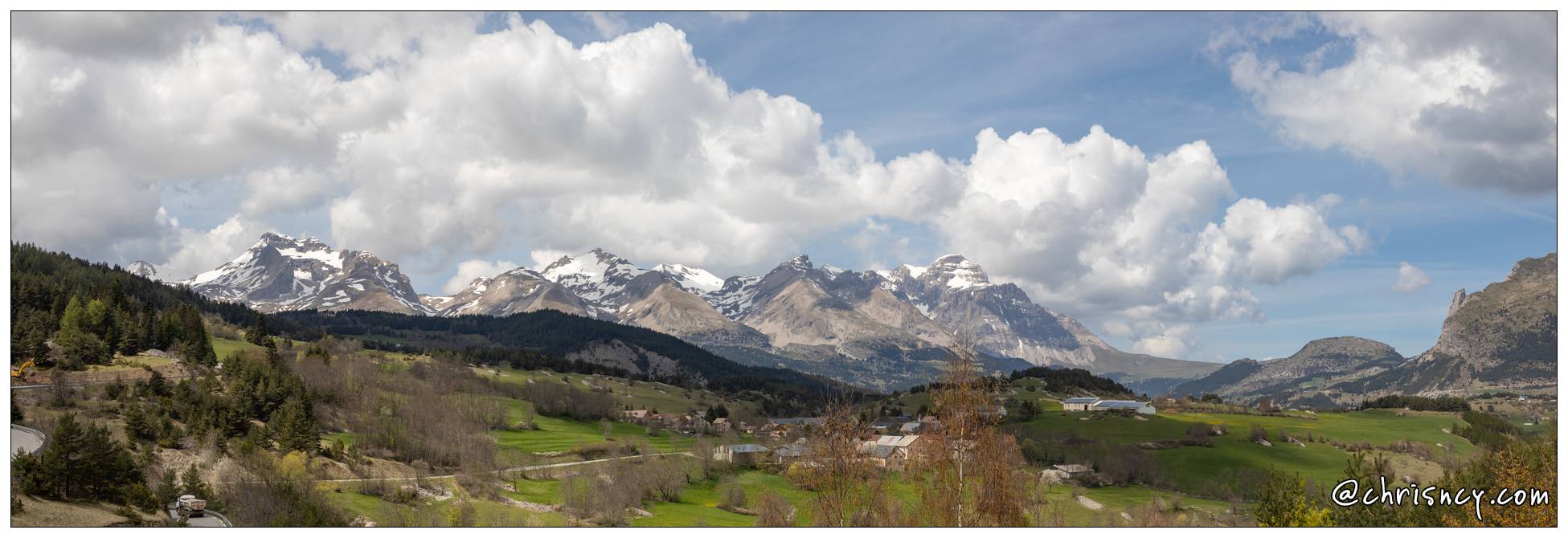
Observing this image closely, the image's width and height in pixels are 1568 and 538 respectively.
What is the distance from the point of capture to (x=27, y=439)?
71.1 m

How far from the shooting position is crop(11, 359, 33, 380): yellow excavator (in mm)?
112000

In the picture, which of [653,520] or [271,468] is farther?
[653,520]

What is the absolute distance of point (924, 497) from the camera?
43406 millimetres

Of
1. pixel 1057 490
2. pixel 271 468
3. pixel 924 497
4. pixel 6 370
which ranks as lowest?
pixel 1057 490

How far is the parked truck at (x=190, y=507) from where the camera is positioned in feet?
191

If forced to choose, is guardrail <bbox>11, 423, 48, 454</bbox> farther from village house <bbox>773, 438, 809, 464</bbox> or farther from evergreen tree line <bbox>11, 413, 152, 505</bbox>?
village house <bbox>773, 438, 809, 464</bbox>

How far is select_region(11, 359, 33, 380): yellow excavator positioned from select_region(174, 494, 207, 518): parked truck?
2854 inches

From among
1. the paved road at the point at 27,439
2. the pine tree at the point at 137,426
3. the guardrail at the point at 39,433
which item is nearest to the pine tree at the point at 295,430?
the pine tree at the point at 137,426

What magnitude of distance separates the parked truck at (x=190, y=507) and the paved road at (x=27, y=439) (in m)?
12.8

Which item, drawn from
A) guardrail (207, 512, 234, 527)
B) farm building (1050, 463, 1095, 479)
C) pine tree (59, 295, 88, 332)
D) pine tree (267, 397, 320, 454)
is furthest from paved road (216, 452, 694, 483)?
pine tree (59, 295, 88, 332)

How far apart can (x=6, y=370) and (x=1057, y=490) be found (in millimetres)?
116430
